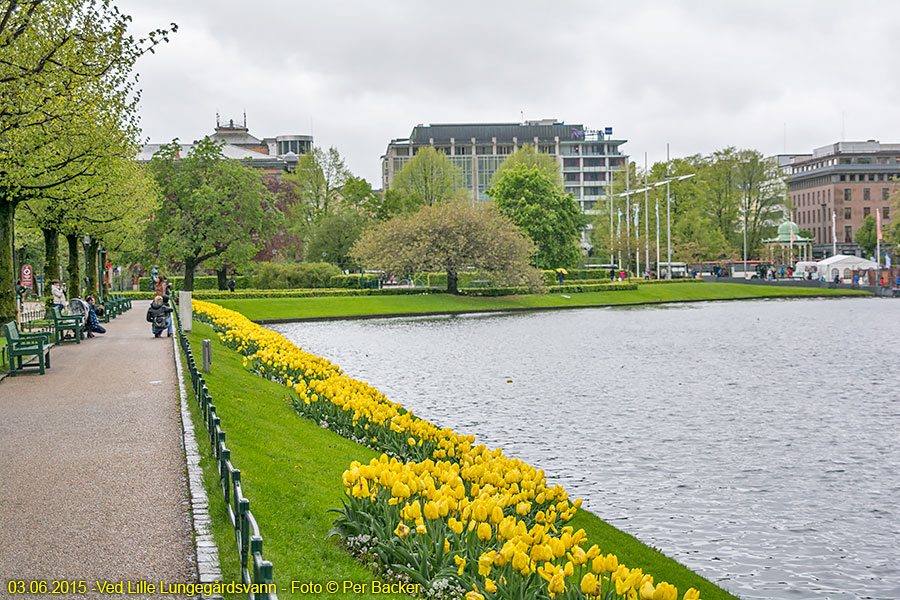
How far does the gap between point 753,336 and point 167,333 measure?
24316 millimetres

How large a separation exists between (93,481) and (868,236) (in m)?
142

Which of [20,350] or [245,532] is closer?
[245,532]

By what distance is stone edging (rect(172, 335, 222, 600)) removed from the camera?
7.19m

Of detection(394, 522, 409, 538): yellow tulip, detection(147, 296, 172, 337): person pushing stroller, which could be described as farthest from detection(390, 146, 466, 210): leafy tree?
detection(394, 522, 409, 538): yellow tulip

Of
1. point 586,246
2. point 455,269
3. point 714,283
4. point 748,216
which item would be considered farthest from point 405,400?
point 586,246

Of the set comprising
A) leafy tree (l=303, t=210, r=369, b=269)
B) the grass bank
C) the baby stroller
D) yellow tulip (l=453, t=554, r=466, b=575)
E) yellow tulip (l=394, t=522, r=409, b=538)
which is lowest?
the grass bank

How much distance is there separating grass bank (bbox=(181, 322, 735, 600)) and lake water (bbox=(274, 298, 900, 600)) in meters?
0.79

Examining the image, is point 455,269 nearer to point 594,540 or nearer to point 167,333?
point 167,333

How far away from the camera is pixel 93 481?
1003 cm

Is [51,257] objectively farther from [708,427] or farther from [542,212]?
[542,212]

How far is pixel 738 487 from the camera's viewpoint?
13.5 metres

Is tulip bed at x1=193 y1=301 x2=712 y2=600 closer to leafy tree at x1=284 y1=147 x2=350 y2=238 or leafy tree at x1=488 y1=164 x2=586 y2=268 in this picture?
leafy tree at x1=488 y1=164 x2=586 y2=268

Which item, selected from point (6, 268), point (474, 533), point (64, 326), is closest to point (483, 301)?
point (64, 326)

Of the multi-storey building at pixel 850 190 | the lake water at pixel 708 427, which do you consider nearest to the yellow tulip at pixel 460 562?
the lake water at pixel 708 427
